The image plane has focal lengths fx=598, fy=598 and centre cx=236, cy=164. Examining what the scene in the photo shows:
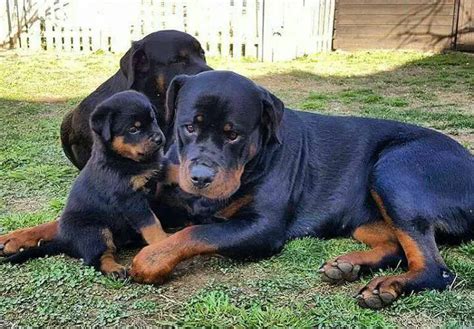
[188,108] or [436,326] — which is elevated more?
[188,108]

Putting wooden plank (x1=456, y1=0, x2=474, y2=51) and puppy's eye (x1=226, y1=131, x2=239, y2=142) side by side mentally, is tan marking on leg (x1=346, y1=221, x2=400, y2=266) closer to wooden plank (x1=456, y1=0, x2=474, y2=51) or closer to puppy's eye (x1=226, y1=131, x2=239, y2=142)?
puppy's eye (x1=226, y1=131, x2=239, y2=142)

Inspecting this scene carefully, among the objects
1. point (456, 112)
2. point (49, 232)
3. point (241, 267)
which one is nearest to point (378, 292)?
point (241, 267)

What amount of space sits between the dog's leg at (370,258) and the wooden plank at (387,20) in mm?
10946

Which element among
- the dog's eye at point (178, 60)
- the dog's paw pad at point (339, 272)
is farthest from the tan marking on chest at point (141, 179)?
the dog's eye at point (178, 60)

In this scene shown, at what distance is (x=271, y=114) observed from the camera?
3.17 m

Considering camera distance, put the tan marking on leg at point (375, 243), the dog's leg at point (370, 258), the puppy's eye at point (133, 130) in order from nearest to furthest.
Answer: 1. the dog's leg at point (370, 258)
2. the tan marking on leg at point (375, 243)
3. the puppy's eye at point (133, 130)

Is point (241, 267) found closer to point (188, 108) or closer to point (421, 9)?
point (188, 108)

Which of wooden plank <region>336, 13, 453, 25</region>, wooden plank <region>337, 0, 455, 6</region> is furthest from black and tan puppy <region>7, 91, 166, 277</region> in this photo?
wooden plank <region>337, 0, 455, 6</region>

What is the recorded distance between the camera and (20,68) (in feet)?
35.8

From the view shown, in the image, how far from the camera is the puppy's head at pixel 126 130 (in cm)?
324

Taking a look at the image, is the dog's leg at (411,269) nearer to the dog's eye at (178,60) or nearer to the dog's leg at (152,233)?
the dog's leg at (152,233)

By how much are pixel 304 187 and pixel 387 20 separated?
11.1m

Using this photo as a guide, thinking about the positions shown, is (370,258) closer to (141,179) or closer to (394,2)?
(141,179)

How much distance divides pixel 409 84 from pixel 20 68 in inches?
271
